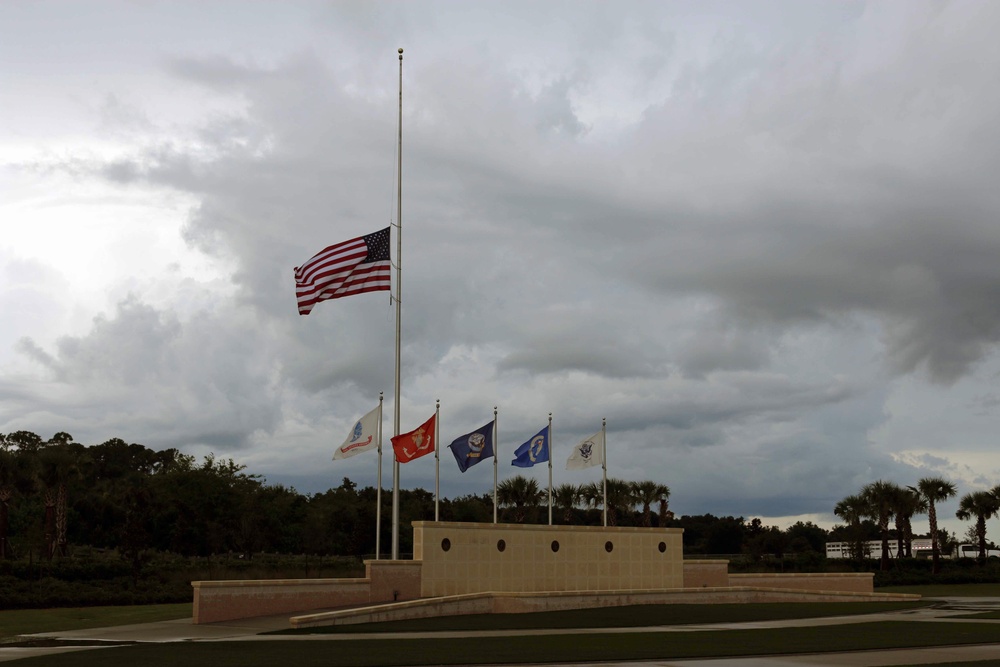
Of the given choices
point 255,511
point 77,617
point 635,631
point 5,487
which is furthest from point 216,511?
point 635,631

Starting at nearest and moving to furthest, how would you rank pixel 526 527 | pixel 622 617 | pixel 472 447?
pixel 622 617 → pixel 472 447 → pixel 526 527

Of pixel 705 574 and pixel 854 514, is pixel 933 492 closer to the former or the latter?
pixel 854 514

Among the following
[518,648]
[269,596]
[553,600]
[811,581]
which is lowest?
[811,581]

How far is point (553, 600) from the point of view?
111 ft

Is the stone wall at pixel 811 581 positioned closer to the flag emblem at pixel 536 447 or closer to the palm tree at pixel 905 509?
the flag emblem at pixel 536 447

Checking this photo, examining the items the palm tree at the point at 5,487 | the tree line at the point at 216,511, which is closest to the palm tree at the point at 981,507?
the tree line at the point at 216,511

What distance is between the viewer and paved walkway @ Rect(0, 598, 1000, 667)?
1833 cm

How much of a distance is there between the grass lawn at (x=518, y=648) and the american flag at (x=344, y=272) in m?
12.3

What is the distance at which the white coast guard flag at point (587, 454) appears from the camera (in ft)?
125

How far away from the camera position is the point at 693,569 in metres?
41.9

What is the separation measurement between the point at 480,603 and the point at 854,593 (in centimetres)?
→ 1917

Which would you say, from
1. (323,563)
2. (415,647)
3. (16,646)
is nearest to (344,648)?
(415,647)

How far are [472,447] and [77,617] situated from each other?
1385 cm

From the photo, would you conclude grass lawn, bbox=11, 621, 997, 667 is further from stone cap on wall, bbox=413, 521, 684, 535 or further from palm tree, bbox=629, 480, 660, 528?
palm tree, bbox=629, 480, 660, 528
